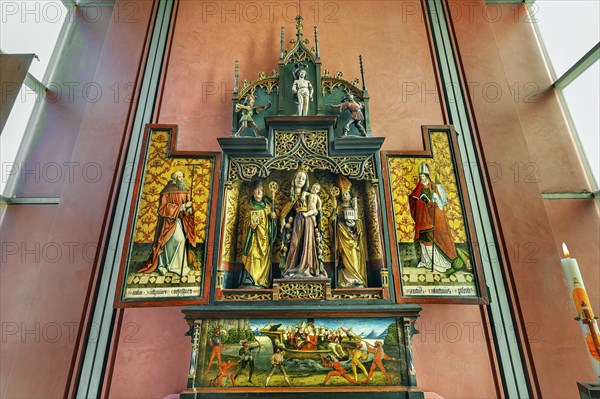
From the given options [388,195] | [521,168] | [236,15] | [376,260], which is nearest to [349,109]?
[388,195]

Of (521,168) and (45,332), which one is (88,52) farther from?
(521,168)

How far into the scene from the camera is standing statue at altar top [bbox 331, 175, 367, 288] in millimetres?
3418

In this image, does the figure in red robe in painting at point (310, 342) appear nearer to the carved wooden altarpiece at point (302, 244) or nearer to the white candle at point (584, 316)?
the carved wooden altarpiece at point (302, 244)

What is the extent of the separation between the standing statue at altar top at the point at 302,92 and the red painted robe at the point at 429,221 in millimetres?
1401

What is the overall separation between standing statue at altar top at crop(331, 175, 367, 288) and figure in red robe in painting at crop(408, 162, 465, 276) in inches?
20.3

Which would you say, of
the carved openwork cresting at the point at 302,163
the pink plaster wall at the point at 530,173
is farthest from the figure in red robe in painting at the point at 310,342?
the pink plaster wall at the point at 530,173

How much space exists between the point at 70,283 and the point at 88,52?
3221 millimetres

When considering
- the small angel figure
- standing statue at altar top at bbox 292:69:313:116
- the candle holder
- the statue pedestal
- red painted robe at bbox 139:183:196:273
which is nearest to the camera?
the candle holder

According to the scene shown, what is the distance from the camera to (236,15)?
16.8 feet

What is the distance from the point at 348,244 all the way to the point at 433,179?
1.04m

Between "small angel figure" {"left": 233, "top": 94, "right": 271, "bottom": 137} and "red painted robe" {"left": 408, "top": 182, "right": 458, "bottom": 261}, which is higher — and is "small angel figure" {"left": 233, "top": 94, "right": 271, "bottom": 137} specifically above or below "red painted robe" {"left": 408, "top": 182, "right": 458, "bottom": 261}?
above

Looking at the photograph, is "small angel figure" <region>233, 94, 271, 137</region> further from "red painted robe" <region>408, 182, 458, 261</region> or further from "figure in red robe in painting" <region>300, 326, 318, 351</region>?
"figure in red robe in painting" <region>300, 326, 318, 351</region>

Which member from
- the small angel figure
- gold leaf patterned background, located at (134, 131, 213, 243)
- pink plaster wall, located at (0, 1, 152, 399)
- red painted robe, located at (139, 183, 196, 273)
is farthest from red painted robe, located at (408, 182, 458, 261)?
pink plaster wall, located at (0, 1, 152, 399)

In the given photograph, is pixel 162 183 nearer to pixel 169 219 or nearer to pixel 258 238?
pixel 169 219
